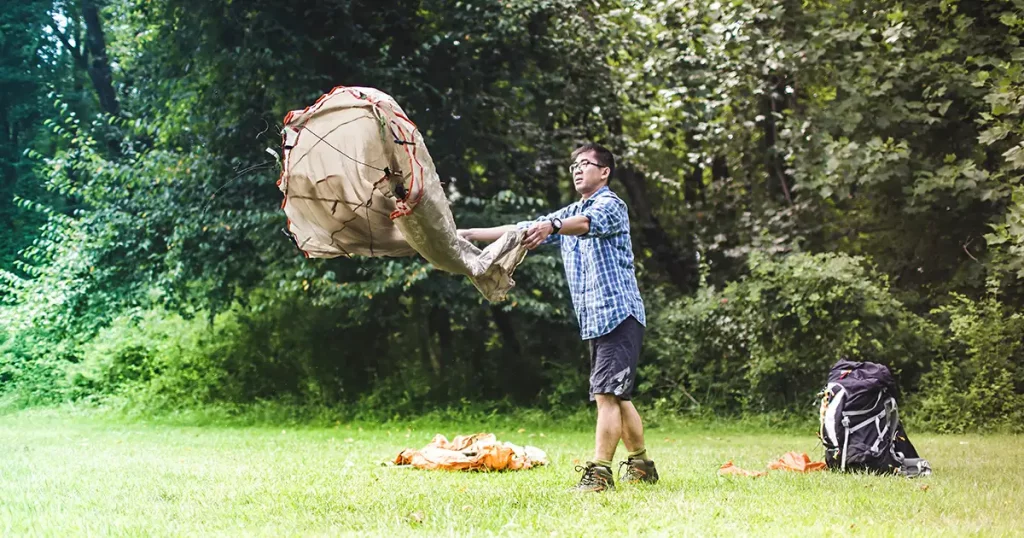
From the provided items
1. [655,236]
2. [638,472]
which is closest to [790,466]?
[638,472]

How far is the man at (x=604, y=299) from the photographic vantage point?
5.68 m

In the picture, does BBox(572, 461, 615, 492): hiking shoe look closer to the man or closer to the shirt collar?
the man

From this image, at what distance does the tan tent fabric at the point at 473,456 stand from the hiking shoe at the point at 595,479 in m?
1.51

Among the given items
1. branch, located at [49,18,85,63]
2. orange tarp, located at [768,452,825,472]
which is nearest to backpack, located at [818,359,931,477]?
orange tarp, located at [768,452,825,472]

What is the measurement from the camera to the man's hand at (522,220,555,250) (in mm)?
5074

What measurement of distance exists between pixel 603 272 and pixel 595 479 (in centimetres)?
128

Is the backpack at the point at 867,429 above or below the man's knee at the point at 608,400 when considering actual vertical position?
below

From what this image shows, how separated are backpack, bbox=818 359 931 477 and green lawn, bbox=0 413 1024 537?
316 mm

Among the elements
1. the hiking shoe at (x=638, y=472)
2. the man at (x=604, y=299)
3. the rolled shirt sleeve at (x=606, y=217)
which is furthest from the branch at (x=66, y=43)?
the hiking shoe at (x=638, y=472)

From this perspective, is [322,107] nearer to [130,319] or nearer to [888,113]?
[888,113]

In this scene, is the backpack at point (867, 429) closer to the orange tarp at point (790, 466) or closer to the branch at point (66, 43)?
the orange tarp at point (790, 466)

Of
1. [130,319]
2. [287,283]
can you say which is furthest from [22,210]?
[287,283]

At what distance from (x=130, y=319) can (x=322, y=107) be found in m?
11.6

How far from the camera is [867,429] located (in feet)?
23.0
